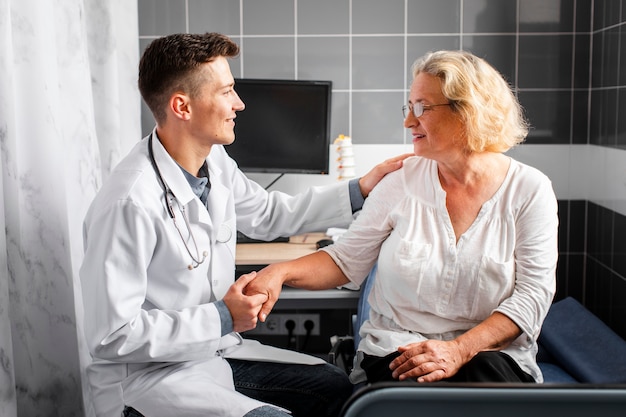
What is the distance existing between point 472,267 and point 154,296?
2.47 ft

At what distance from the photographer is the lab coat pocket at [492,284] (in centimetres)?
195

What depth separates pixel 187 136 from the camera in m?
Result: 1.99

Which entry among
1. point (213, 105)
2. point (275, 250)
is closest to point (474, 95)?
point (213, 105)

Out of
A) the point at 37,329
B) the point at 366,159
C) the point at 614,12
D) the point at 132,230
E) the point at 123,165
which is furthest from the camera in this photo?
the point at 366,159

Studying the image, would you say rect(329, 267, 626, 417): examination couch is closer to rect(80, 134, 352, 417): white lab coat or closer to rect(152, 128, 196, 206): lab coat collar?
rect(80, 134, 352, 417): white lab coat

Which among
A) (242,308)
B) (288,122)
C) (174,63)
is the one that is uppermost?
(174,63)

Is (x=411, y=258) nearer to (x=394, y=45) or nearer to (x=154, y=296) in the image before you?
(x=154, y=296)

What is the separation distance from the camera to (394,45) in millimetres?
3543

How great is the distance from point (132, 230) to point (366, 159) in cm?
193

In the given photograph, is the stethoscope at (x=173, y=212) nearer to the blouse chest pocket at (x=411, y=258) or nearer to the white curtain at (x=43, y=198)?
the white curtain at (x=43, y=198)

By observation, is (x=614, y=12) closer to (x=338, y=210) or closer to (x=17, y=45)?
(x=338, y=210)

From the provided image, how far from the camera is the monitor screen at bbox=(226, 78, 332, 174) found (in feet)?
10.7

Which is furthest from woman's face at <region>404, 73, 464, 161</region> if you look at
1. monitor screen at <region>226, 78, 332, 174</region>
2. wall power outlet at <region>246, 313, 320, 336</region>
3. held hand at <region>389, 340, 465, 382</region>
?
wall power outlet at <region>246, 313, 320, 336</region>

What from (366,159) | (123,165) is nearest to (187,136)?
(123,165)
